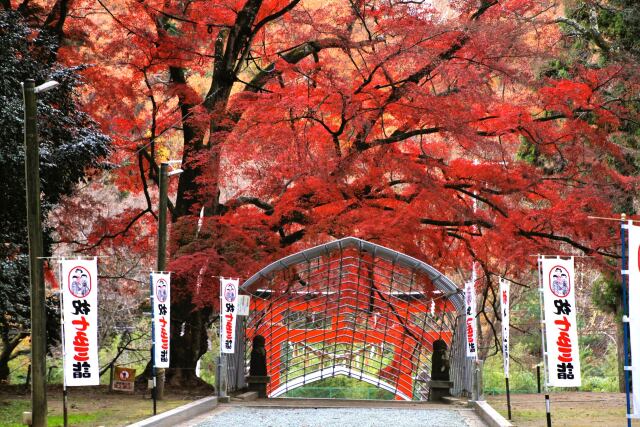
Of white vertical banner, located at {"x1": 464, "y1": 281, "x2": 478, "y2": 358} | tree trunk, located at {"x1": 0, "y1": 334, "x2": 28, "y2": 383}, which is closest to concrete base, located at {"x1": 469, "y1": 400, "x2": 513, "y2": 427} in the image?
white vertical banner, located at {"x1": 464, "y1": 281, "x2": 478, "y2": 358}

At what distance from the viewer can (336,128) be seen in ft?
66.3

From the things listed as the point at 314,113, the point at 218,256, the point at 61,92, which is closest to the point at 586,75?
the point at 314,113

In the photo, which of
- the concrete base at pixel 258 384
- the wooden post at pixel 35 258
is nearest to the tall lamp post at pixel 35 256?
the wooden post at pixel 35 258

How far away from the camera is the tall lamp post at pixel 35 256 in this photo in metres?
12.7

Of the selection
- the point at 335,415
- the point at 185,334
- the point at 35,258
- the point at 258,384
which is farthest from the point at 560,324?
the point at 185,334

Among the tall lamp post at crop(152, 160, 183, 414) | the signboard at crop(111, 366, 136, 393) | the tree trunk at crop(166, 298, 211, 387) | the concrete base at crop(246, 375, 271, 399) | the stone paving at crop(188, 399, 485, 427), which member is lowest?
the stone paving at crop(188, 399, 485, 427)

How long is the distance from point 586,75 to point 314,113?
6.29 meters

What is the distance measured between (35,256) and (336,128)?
29.5ft

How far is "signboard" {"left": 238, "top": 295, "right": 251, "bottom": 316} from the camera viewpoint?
20.6 meters

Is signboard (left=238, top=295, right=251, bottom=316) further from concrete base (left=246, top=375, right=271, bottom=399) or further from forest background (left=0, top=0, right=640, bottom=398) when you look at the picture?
concrete base (left=246, top=375, right=271, bottom=399)

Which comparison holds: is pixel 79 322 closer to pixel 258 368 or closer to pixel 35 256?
pixel 35 256

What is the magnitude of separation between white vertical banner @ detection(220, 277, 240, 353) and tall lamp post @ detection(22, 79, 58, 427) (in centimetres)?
615

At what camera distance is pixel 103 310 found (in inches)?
1097

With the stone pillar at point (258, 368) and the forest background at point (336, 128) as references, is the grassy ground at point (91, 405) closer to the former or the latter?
the forest background at point (336, 128)
